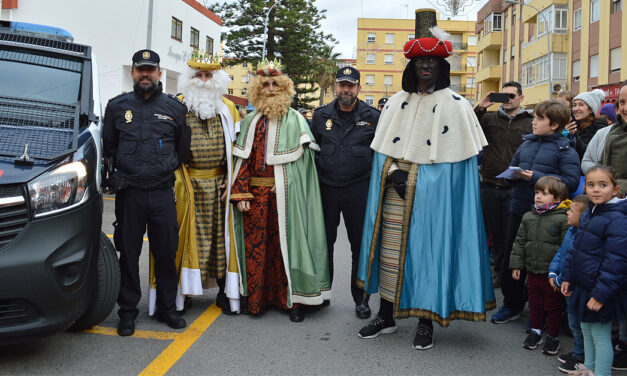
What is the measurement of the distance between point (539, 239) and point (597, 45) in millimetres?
28821

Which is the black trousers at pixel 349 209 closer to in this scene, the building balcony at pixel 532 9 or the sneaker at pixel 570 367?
the sneaker at pixel 570 367

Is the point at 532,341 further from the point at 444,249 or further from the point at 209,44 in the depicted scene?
the point at 209,44

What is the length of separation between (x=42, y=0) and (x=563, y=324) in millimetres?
24142

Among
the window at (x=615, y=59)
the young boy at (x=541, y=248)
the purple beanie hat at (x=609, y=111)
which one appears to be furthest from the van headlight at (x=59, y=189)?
the window at (x=615, y=59)

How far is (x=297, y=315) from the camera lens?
4871mm

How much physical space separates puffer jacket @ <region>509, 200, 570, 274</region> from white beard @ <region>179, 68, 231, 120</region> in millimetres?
2758

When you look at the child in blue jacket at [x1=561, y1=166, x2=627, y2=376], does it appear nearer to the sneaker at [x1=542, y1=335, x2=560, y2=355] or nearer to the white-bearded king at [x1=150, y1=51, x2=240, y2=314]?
the sneaker at [x1=542, y1=335, x2=560, y2=355]

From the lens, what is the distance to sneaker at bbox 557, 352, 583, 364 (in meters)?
3.86

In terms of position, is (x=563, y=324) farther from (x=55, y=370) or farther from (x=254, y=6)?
(x=254, y=6)

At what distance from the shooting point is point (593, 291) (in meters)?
3.57

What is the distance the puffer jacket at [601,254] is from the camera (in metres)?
3.50

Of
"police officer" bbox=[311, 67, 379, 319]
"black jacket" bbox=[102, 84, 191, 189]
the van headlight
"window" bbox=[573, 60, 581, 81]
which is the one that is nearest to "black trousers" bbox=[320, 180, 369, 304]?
"police officer" bbox=[311, 67, 379, 319]

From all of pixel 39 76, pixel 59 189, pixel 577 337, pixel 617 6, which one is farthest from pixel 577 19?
pixel 59 189

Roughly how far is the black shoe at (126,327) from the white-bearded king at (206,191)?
1.82 feet
